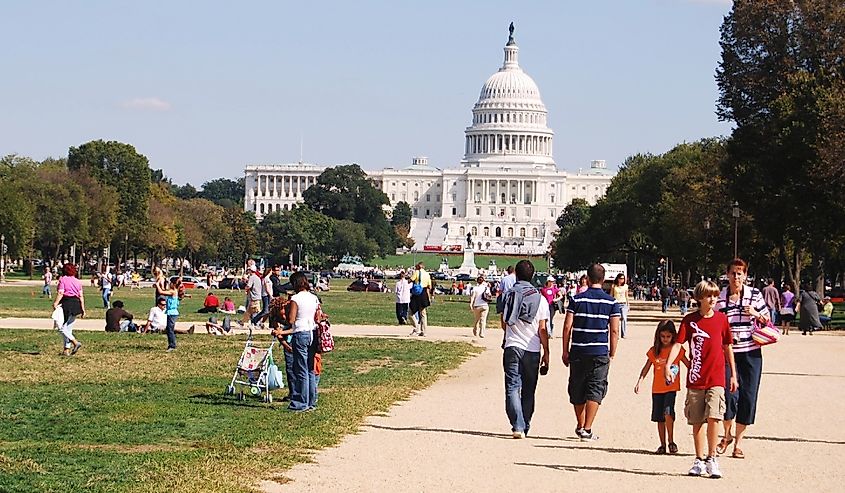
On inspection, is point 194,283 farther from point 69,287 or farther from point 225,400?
point 225,400

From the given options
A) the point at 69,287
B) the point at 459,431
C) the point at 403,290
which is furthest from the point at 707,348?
the point at 403,290

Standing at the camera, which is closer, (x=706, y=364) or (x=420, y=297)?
(x=706, y=364)

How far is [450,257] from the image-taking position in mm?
195750

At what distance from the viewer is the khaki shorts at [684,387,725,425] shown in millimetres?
13312

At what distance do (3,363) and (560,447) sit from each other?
11.2 metres

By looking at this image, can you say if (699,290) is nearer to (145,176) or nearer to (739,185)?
(739,185)

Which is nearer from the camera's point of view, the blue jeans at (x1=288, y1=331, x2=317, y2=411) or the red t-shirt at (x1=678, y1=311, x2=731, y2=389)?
the red t-shirt at (x1=678, y1=311, x2=731, y2=389)

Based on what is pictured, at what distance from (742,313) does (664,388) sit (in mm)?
1064

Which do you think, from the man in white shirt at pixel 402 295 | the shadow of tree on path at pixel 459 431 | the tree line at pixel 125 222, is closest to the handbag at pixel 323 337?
the shadow of tree on path at pixel 459 431

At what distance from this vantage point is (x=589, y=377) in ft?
50.4

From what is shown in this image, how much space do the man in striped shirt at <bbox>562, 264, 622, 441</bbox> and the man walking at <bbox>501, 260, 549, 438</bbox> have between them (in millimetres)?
291

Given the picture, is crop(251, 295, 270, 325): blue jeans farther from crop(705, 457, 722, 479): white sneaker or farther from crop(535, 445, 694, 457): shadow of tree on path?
crop(705, 457, 722, 479): white sneaker

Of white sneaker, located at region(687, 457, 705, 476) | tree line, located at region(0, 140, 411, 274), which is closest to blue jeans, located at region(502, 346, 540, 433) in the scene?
white sneaker, located at region(687, 457, 705, 476)

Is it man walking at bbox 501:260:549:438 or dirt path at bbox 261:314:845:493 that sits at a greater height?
man walking at bbox 501:260:549:438
